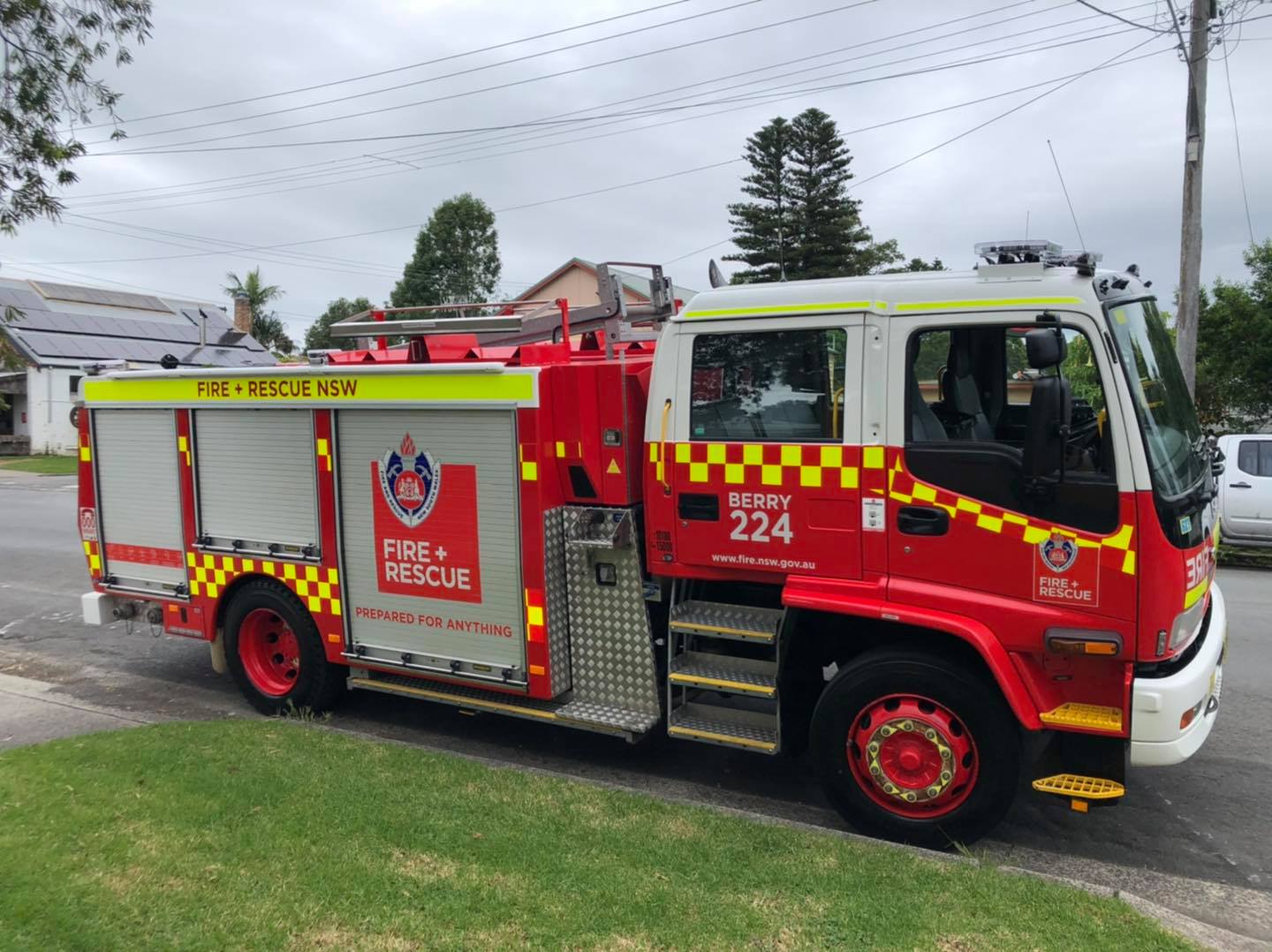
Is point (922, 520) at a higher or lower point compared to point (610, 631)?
higher

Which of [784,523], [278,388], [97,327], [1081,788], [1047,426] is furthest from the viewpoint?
[97,327]

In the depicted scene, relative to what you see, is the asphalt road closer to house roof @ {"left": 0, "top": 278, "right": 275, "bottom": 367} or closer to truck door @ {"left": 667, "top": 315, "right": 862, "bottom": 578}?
truck door @ {"left": 667, "top": 315, "right": 862, "bottom": 578}

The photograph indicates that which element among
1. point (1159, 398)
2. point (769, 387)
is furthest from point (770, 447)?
point (1159, 398)

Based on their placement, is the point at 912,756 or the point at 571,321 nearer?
the point at 912,756

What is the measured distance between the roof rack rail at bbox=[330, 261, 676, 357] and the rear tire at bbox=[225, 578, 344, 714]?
1882 mm

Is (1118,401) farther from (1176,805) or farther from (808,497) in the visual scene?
(1176,805)

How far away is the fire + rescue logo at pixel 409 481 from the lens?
219 inches

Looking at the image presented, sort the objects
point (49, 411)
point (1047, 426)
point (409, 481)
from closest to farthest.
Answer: point (1047, 426) → point (409, 481) → point (49, 411)

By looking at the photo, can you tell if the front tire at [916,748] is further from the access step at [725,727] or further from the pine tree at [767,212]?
the pine tree at [767,212]

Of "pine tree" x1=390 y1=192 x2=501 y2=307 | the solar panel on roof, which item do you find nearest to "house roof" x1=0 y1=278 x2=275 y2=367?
the solar panel on roof

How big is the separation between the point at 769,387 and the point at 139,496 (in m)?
4.81

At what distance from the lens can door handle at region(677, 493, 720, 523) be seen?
4.77 metres

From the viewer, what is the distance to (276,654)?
6680 millimetres

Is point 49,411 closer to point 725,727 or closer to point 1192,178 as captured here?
Answer: point 1192,178
